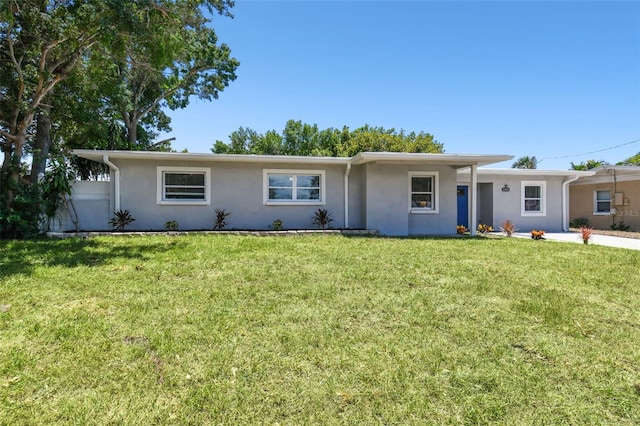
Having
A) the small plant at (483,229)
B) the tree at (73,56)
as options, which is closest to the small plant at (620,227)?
the small plant at (483,229)

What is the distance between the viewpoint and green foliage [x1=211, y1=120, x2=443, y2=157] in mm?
30833

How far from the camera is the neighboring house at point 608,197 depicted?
15.7m

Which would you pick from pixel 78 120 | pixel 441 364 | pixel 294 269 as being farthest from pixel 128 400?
pixel 78 120

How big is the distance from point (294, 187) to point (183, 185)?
3750 millimetres

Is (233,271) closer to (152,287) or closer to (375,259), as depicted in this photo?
(152,287)

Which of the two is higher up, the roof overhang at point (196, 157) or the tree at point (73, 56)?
the tree at point (73, 56)

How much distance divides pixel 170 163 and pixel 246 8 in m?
5.69

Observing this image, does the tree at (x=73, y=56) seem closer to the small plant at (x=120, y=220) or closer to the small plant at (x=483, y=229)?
the small plant at (x=120, y=220)

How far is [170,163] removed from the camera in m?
11.3

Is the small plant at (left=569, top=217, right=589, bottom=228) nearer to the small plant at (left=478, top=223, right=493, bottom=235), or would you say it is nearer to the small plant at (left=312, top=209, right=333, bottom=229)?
the small plant at (left=478, top=223, right=493, bottom=235)

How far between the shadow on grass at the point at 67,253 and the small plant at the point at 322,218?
5.11 metres

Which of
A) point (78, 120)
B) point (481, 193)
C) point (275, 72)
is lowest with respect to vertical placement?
point (481, 193)

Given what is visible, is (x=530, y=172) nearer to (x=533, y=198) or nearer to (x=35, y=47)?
(x=533, y=198)

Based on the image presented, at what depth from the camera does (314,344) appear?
3.28m
